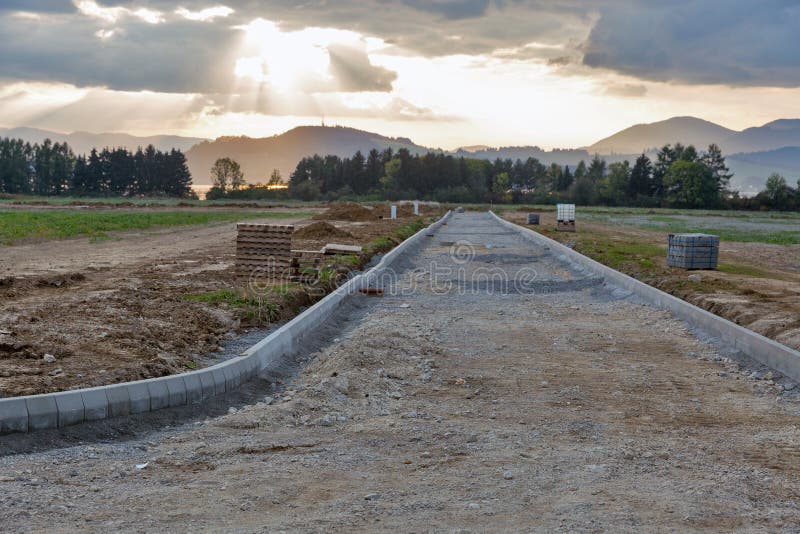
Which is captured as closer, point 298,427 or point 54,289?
point 298,427

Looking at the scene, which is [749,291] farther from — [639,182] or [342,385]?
[639,182]

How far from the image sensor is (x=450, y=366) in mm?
9430

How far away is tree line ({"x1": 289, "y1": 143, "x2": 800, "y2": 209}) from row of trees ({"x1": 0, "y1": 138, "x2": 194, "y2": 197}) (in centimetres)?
2533

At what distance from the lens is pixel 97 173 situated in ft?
502

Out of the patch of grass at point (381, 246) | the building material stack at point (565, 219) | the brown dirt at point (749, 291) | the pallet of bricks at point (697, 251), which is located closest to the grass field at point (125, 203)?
the building material stack at point (565, 219)

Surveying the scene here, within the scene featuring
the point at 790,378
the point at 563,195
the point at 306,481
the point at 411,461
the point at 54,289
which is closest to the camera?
the point at 306,481

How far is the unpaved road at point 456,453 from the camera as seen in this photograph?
4789mm

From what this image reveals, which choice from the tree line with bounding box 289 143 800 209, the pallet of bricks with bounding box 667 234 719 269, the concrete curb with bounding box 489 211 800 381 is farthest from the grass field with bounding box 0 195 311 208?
the concrete curb with bounding box 489 211 800 381

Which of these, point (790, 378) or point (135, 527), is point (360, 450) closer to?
point (135, 527)

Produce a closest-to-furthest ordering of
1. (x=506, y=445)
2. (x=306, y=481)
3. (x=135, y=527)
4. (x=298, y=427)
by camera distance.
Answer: (x=135, y=527)
(x=306, y=481)
(x=506, y=445)
(x=298, y=427)

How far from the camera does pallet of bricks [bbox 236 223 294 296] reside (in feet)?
54.4

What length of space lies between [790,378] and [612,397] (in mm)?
2496

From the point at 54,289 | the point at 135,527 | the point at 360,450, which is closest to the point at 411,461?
the point at 360,450

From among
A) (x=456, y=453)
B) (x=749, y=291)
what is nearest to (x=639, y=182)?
(x=749, y=291)
